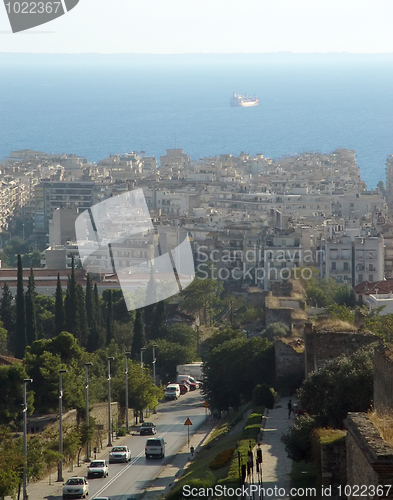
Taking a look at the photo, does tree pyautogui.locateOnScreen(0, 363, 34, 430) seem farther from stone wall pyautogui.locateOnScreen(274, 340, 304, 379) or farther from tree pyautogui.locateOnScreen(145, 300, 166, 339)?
tree pyautogui.locateOnScreen(145, 300, 166, 339)

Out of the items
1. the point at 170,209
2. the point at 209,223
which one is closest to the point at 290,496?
the point at 209,223

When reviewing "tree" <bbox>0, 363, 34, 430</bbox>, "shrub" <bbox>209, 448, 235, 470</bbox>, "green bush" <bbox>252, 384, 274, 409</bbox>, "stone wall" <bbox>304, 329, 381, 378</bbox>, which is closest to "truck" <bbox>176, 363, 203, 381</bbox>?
"green bush" <bbox>252, 384, 274, 409</bbox>

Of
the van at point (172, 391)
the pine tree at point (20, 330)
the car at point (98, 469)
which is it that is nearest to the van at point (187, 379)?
the van at point (172, 391)

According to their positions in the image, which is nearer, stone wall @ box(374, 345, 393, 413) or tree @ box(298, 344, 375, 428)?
stone wall @ box(374, 345, 393, 413)

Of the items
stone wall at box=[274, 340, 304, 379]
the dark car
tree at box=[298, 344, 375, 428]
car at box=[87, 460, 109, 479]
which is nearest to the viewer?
tree at box=[298, 344, 375, 428]

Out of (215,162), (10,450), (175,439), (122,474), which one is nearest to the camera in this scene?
(10,450)

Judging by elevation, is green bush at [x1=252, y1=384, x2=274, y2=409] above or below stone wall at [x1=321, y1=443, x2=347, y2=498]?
below

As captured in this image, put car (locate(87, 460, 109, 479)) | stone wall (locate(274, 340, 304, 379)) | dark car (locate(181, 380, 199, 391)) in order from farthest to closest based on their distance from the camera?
1. dark car (locate(181, 380, 199, 391))
2. stone wall (locate(274, 340, 304, 379))
3. car (locate(87, 460, 109, 479))

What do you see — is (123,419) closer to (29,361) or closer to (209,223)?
(29,361)
